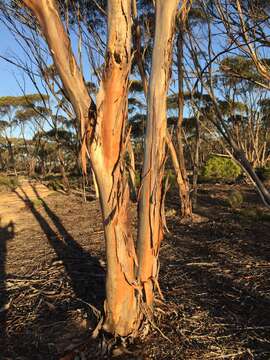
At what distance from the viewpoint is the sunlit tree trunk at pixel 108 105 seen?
91.1 inches

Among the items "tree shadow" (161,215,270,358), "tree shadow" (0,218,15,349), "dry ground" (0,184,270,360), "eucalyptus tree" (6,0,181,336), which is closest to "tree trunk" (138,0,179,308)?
"eucalyptus tree" (6,0,181,336)

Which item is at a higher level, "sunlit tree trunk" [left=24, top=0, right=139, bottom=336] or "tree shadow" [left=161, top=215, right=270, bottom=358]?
"sunlit tree trunk" [left=24, top=0, right=139, bottom=336]

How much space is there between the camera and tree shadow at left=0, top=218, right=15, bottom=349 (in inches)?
122

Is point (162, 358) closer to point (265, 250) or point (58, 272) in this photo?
point (58, 272)

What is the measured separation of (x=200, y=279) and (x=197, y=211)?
435 cm

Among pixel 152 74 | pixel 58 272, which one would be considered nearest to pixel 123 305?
pixel 152 74

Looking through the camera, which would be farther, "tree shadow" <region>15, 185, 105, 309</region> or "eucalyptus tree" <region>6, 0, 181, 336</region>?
"tree shadow" <region>15, 185, 105, 309</region>

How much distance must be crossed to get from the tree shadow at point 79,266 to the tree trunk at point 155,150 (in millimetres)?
819

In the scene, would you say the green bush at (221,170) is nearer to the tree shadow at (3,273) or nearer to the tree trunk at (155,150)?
the tree shadow at (3,273)

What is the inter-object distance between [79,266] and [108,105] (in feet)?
8.91

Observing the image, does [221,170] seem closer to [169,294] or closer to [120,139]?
[169,294]

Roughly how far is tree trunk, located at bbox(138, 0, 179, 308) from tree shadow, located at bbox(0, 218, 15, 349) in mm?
1262

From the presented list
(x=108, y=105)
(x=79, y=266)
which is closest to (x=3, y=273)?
(x=79, y=266)

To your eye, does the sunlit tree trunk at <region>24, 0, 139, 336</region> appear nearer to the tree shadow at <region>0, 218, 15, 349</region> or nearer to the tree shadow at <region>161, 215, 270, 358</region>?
the tree shadow at <region>161, 215, 270, 358</region>
